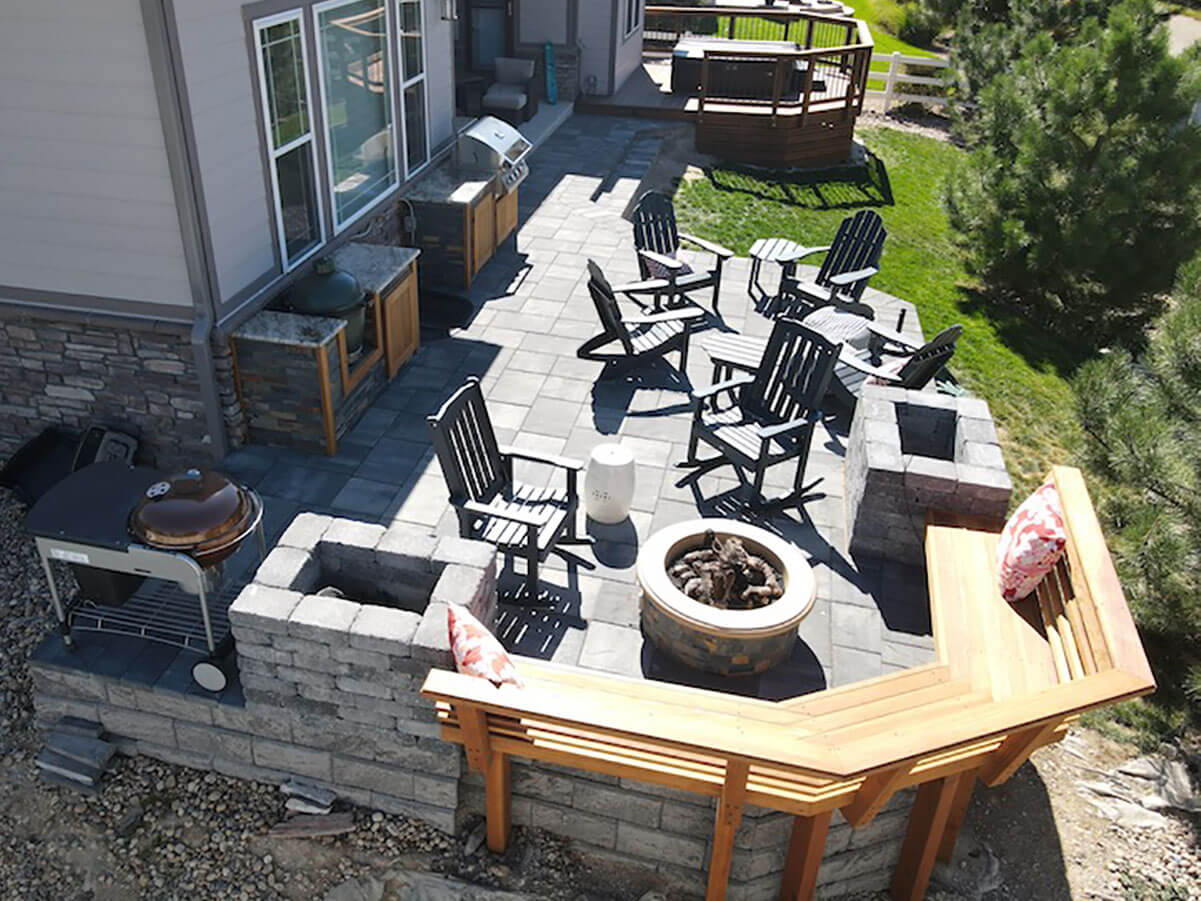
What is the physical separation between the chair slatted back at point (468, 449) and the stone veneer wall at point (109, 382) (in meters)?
1.96

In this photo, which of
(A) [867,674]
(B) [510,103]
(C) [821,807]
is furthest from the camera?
(B) [510,103]

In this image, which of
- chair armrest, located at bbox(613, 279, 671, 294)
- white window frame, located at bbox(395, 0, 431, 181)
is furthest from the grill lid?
white window frame, located at bbox(395, 0, 431, 181)

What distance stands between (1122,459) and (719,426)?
8.16 ft

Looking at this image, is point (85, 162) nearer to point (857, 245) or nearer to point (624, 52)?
point (857, 245)

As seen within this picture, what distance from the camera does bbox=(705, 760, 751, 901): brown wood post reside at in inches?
164

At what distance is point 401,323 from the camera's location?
318 inches

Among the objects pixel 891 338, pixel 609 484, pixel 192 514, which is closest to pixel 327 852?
pixel 192 514

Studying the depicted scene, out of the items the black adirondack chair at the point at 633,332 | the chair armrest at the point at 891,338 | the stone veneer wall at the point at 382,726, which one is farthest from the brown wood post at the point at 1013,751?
the black adirondack chair at the point at 633,332

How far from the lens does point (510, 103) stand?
1416cm

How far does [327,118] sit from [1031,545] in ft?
19.4

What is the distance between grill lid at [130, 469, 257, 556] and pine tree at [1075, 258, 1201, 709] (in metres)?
4.95

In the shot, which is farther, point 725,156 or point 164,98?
point 725,156

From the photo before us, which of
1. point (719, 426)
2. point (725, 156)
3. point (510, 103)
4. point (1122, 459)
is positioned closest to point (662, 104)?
point (725, 156)

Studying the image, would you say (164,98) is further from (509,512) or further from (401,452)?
(509,512)
